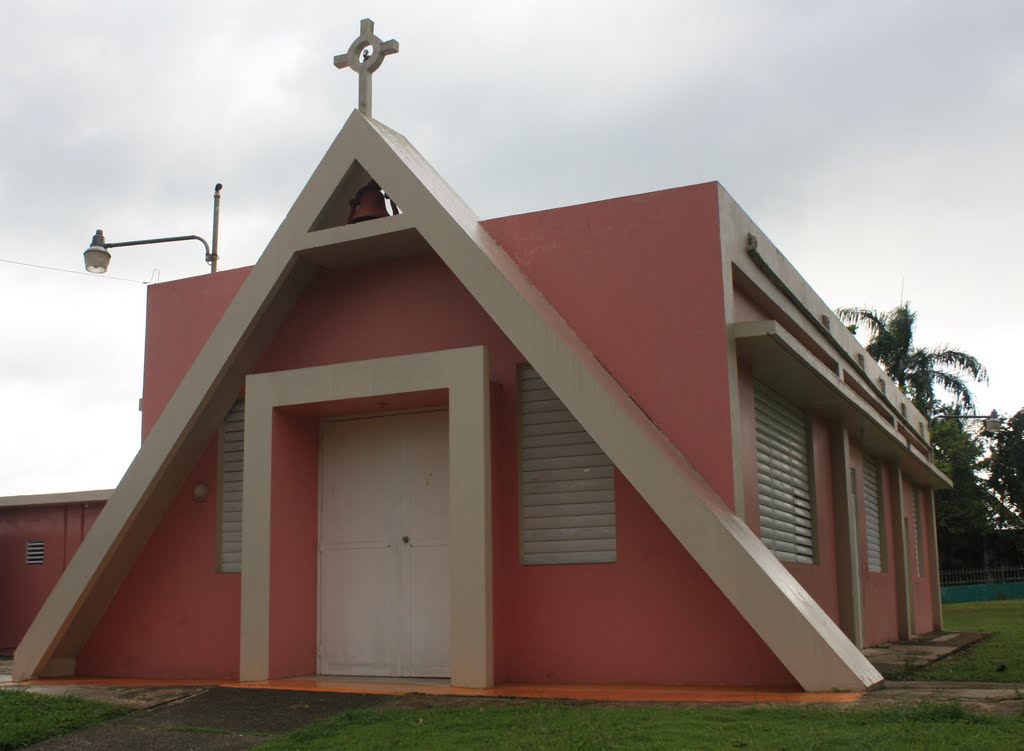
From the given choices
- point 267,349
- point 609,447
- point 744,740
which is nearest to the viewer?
point 744,740

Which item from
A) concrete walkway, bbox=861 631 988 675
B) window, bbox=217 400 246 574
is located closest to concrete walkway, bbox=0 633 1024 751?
window, bbox=217 400 246 574

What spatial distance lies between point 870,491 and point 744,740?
1217 cm

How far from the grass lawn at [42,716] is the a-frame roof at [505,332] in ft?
7.08

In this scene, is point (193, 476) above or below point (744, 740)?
above

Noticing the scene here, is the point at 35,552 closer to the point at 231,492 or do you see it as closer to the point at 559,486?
the point at 231,492

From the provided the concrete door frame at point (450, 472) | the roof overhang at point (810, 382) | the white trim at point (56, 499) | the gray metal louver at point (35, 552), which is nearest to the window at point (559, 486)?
the concrete door frame at point (450, 472)

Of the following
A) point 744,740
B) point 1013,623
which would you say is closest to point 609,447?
point 744,740

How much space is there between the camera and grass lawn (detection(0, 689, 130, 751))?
753 centimetres

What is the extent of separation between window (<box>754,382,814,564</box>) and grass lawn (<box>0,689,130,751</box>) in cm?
608

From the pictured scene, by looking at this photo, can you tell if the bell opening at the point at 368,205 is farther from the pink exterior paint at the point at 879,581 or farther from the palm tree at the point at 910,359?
the palm tree at the point at 910,359

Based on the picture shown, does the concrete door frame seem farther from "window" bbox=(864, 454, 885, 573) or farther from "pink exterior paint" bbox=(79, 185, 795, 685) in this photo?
"window" bbox=(864, 454, 885, 573)

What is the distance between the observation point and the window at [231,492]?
36.3 feet

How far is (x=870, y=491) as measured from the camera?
1750 cm

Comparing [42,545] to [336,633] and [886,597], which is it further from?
[886,597]
